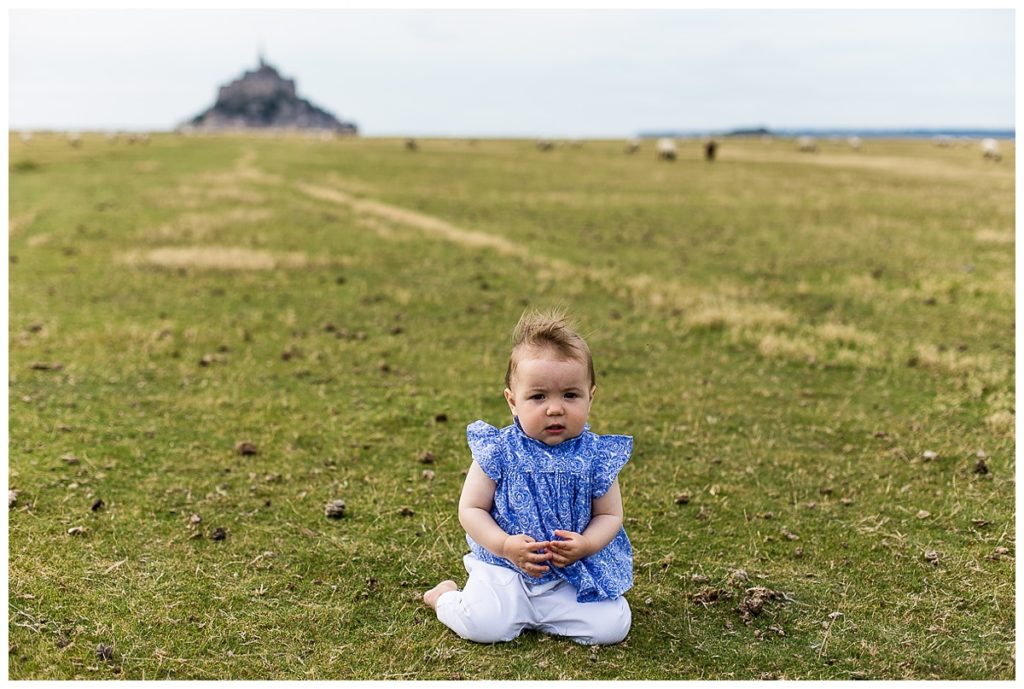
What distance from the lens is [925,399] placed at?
10.2 m

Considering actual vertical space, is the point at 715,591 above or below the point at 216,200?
below

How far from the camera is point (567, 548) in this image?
4.87 meters

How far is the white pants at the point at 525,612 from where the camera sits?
506 cm

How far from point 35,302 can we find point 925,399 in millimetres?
13102

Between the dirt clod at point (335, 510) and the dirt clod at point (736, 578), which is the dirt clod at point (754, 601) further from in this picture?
the dirt clod at point (335, 510)

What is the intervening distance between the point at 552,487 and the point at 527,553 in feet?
1.54

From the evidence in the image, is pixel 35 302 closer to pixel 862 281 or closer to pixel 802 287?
pixel 802 287

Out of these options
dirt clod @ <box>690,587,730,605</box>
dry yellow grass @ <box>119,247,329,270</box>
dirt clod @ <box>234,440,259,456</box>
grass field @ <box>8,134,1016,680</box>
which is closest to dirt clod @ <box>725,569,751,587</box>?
grass field @ <box>8,134,1016,680</box>

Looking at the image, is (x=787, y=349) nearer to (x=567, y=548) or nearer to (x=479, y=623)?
(x=567, y=548)

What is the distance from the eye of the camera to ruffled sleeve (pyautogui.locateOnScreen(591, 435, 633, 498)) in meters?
5.16

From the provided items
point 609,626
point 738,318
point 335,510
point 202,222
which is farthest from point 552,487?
point 202,222

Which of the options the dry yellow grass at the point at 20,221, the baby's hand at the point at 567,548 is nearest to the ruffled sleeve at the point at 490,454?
the baby's hand at the point at 567,548

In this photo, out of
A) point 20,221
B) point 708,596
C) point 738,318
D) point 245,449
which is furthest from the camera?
point 20,221

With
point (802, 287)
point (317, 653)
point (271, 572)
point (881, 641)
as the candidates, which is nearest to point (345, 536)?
point (271, 572)
